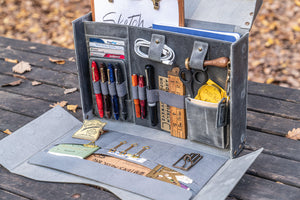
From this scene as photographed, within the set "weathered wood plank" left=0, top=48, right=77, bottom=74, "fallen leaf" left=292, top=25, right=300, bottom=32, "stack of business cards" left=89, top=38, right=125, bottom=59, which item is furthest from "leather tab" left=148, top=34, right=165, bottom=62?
"fallen leaf" left=292, top=25, right=300, bottom=32

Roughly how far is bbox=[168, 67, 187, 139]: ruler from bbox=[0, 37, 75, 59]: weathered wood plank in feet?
3.86

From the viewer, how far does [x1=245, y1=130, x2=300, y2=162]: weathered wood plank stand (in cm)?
187

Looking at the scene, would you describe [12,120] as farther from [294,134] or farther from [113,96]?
[294,134]

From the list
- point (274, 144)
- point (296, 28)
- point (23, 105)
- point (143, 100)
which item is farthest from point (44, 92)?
point (296, 28)

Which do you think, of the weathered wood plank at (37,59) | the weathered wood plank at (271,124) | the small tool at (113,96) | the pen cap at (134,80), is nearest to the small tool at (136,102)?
the pen cap at (134,80)

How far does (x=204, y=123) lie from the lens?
1816 millimetres

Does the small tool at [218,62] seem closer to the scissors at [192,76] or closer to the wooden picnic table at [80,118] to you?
the scissors at [192,76]

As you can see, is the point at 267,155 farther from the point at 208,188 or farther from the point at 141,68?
the point at 141,68

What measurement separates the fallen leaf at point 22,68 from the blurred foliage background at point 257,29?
1.45m

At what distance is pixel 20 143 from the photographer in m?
1.98

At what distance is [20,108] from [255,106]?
125 centimetres

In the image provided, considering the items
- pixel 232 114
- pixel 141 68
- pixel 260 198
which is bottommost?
pixel 260 198

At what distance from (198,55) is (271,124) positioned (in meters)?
0.61

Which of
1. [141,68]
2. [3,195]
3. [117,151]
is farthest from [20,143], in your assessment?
[141,68]
